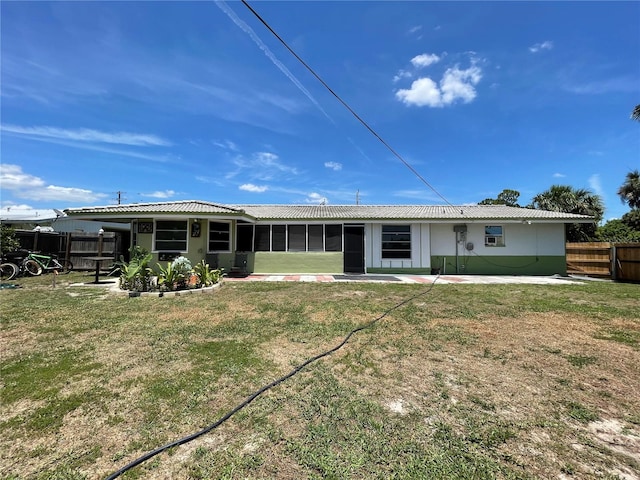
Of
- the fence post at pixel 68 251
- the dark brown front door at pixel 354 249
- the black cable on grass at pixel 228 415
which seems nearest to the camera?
the black cable on grass at pixel 228 415

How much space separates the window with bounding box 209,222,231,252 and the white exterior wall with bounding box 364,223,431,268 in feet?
21.4

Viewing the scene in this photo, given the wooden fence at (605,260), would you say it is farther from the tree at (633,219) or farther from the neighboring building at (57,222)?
the neighboring building at (57,222)

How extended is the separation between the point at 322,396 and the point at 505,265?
1432cm

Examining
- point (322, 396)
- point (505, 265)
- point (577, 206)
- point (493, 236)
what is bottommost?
point (322, 396)

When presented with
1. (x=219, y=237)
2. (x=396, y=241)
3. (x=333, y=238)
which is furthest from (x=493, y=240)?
(x=219, y=237)

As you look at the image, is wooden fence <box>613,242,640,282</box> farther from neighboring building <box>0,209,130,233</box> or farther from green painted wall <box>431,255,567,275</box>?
neighboring building <box>0,209,130,233</box>

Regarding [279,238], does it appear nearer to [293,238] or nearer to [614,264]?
[293,238]

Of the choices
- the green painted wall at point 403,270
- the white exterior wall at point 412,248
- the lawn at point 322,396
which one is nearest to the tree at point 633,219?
the white exterior wall at point 412,248

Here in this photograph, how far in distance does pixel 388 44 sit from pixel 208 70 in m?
5.93

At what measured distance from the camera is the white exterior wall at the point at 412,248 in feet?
45.7

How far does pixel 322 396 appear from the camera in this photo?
2895mm

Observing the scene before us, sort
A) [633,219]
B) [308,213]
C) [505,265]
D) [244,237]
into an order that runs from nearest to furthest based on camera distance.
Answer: [244,237] < [505,265] < [308,213] < [633,219]

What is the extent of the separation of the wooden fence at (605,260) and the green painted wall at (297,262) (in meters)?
11.8

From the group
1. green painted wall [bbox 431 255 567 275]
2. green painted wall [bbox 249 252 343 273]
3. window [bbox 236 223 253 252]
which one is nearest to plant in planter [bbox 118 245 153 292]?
window [bbox 236 223 253 252]
